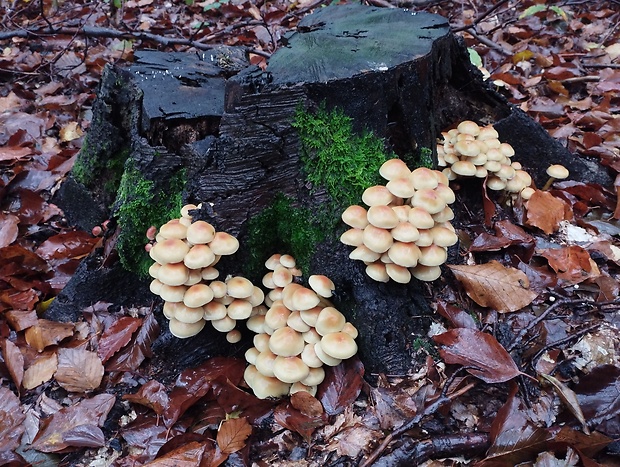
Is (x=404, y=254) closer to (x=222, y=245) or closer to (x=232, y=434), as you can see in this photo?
(x=222, y=245)

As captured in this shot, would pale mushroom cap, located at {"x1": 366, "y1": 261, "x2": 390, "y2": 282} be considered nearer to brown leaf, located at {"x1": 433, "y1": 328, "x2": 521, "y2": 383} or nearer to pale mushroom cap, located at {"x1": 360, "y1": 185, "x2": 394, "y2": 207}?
pale mushroom cap, located at {"x1": 360, "y1": 185, "x2": 394, "y2": 207}

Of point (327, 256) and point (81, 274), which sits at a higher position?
point (327, 256)

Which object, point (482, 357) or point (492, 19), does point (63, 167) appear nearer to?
point (482, 357)

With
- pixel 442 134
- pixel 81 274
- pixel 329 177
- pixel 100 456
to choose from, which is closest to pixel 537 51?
pixel 442 134

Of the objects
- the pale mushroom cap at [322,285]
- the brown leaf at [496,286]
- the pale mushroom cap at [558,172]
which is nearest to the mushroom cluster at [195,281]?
the pale mushroom cap at [322,285]

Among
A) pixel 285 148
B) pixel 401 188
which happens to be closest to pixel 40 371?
pixel 285 148
